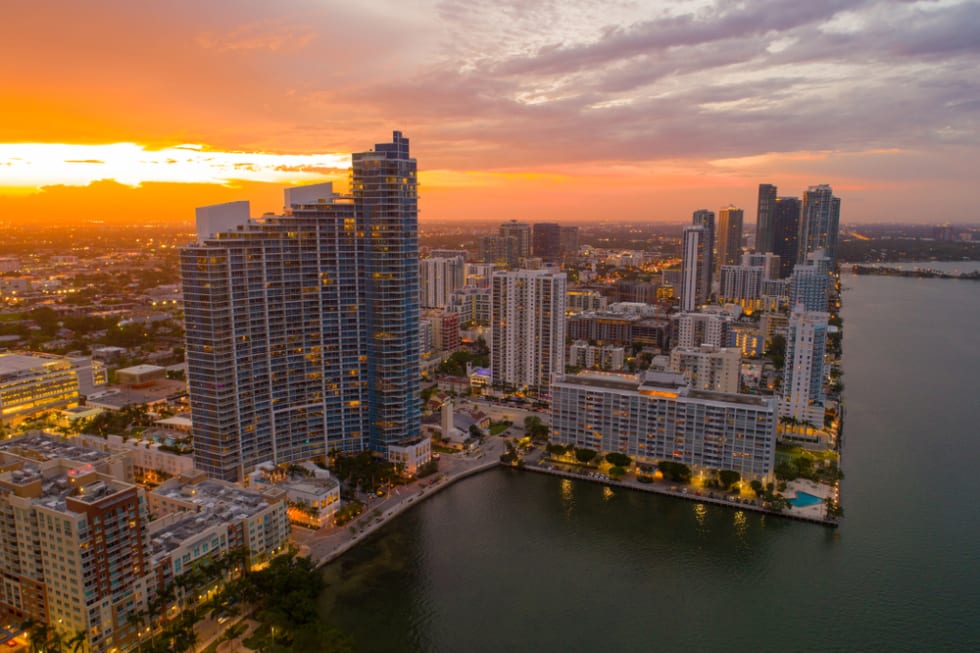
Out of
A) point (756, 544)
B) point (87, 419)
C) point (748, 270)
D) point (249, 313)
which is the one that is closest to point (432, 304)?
point (748, 270)

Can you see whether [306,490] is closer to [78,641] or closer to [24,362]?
[78,641]

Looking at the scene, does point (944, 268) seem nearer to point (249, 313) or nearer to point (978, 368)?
point (978, 368)

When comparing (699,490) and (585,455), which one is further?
(585,455)

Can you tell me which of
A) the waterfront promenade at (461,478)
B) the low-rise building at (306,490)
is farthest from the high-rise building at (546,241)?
the low-rise building at (306,490)

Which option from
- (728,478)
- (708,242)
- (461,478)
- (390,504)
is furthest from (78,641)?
(708,242)

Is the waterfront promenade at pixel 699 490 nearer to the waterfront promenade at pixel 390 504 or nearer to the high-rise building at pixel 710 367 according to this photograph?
the waterfront promenade at pixel 390 504

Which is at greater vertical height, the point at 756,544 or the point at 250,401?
the point at 250,401

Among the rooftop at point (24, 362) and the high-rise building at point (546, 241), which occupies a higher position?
the high-rise building at point (546, 241)
